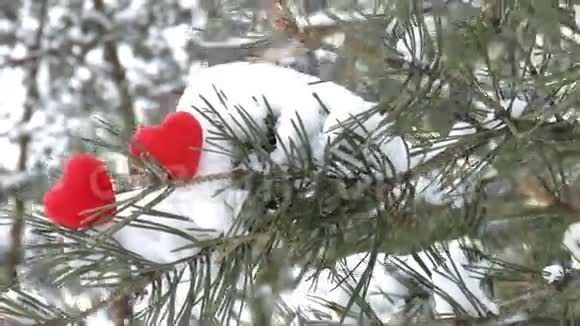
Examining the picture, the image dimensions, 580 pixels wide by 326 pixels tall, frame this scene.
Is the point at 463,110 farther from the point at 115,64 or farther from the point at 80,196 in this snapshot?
the point at 115,64

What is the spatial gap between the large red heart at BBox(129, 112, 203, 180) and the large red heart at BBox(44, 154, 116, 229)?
18mm

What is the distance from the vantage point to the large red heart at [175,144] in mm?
271

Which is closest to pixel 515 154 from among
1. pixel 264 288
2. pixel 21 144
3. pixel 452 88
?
pixel 452 88

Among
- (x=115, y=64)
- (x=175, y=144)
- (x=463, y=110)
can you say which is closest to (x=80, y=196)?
(x=175, y=144)

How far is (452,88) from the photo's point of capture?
0.29 meters

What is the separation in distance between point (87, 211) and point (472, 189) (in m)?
A: 0.17

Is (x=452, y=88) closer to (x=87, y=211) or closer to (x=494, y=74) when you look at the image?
(x=494, y=74)

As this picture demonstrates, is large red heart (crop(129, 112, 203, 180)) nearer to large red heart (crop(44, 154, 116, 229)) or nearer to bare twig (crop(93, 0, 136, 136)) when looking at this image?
large red heart (crop(44, 154, 116, 229))

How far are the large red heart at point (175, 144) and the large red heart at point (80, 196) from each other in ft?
0.06

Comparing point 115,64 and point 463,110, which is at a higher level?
point 463,110

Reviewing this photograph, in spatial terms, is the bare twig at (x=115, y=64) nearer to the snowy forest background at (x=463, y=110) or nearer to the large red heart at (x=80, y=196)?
the snowy forest background at (x=463, y=110)

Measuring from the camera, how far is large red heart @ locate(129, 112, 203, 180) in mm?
271

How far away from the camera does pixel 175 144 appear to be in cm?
27

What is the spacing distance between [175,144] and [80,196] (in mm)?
→ 38
